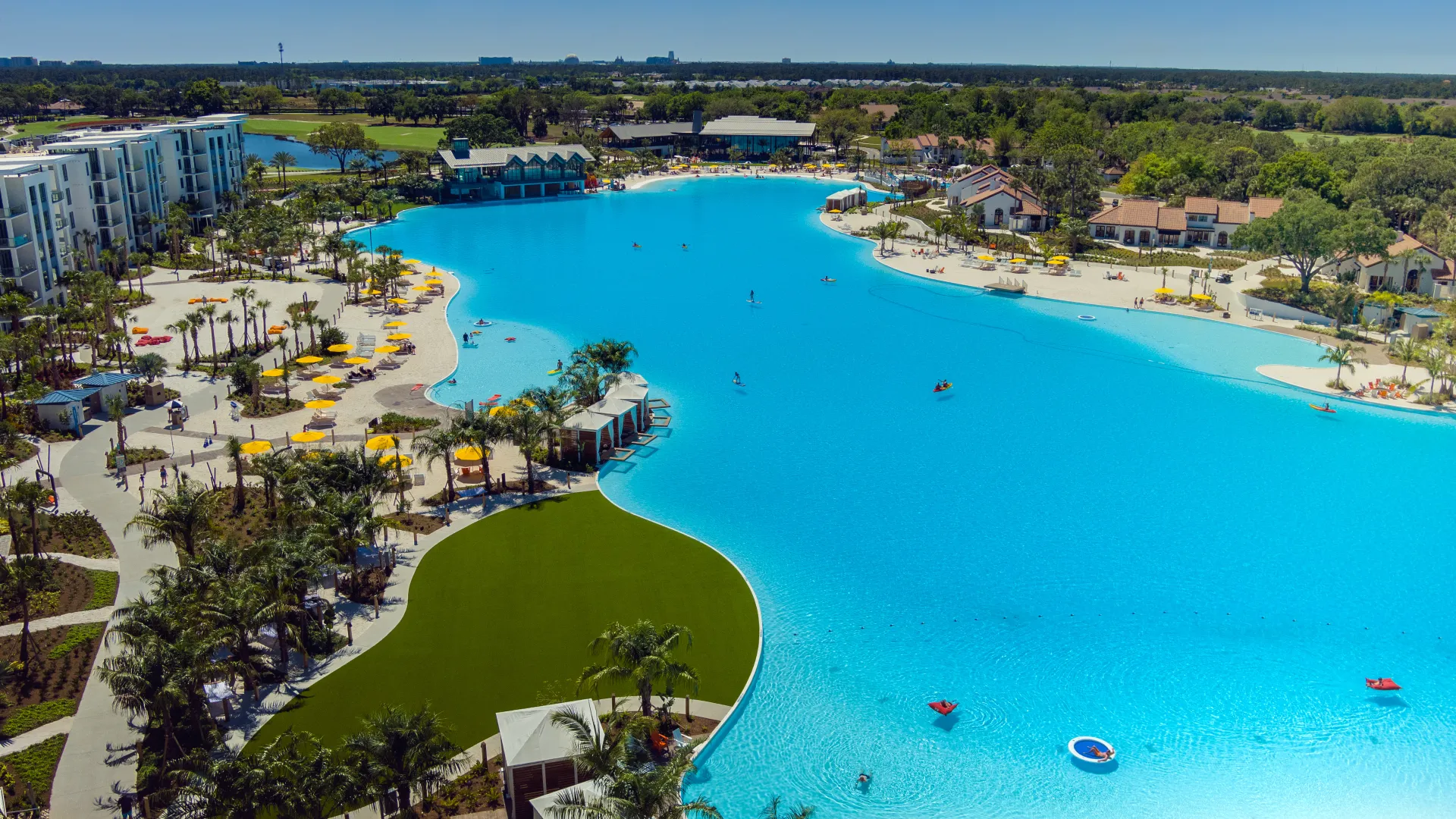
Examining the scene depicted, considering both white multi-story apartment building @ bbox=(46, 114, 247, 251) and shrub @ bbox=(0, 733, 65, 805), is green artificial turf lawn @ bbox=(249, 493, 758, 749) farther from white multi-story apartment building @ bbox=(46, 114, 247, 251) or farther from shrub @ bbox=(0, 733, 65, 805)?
white multi-story apartment building @ bbox=(46, 114, 247, 251)

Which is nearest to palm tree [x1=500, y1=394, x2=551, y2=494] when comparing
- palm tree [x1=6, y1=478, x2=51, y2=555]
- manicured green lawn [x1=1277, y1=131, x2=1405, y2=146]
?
palm tree [x1=6, y1=478, x2=51, y2=555]

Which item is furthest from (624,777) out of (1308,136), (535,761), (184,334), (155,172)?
(1308,136)

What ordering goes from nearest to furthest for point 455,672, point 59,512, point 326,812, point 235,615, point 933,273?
point 326,812 → point 235,615 → point 455,672 → point 59,512 → point 933,273

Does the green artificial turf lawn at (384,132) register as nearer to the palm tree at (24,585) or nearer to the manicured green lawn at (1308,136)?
the palm tree at (24,585)

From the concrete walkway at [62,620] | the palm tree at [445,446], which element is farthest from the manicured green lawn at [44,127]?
the concrete walkway at [62,620]

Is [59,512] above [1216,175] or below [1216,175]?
below

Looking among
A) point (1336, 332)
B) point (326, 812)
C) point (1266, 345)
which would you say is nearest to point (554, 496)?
point (326, 812)

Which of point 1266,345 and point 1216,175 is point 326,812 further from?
point 1216,175

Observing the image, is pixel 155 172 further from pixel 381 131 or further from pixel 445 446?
pixel 381 131
